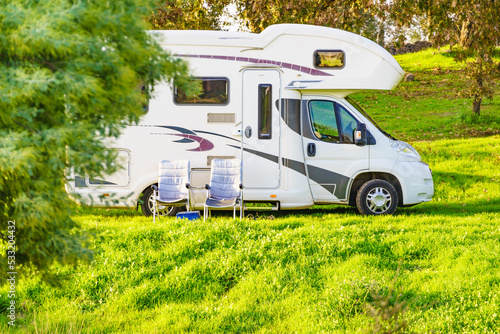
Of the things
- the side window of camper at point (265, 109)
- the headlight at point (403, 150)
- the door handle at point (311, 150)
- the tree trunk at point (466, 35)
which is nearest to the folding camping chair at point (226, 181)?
the side window of camper at point (265, 109)

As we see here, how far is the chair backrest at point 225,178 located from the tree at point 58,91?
6.15 m

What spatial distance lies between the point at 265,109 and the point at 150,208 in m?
2.82

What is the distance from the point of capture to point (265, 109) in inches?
388

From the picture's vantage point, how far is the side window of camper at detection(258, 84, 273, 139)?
9.83m

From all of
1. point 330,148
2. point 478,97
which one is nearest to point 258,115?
point 330,148

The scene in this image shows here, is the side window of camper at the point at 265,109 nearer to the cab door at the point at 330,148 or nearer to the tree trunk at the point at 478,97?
the cab door at the point at 330,148

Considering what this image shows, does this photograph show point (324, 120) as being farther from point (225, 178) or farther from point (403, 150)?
point (225, 178)

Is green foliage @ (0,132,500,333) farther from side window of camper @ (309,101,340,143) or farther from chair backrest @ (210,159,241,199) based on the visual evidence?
side window of camper @ (309,101,340,143)

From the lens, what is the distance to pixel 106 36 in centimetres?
326

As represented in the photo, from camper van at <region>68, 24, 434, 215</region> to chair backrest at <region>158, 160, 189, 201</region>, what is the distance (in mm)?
206

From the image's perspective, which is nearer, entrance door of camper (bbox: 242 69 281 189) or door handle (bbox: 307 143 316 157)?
entrance door of camper (bbox: 242 69 281 189)

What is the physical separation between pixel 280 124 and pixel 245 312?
4537 millimetres

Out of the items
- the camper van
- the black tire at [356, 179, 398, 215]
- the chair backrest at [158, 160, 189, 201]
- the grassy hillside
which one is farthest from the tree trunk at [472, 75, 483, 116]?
the chair backrest at [158, 160, 189, 201]

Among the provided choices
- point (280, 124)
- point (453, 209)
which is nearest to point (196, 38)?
point (280, 124)
